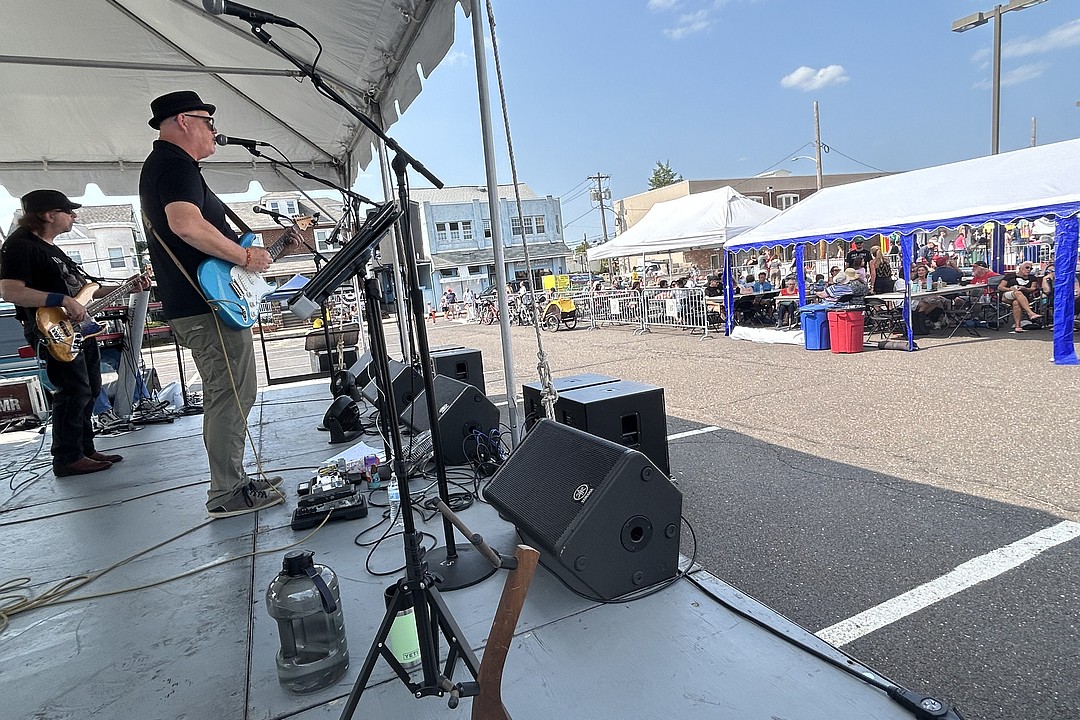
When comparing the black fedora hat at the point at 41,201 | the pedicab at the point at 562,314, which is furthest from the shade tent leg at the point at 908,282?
the black fedora hat at the point at 41,201

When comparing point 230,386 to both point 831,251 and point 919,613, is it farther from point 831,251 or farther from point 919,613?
point 831,251

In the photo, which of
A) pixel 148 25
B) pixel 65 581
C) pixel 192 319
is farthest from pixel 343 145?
pixel 65 581

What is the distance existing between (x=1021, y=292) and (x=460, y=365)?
10611mm

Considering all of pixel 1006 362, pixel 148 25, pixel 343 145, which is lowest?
pixel 1006 362

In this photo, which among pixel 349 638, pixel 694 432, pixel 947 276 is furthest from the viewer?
pixel 947 276

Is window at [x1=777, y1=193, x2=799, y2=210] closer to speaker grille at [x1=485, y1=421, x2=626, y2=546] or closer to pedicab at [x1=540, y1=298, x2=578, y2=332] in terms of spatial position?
pedicab at [x1=540, y1=298, x2=578, y2=332]

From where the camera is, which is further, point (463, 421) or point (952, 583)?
point (463, 421)

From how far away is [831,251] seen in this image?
2933 centimetres

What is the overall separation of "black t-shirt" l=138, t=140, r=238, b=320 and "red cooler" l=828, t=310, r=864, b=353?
28.9 ft

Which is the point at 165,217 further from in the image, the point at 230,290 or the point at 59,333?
Result: the point at 59,333

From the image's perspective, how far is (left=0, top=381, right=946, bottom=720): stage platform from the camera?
5.04ft

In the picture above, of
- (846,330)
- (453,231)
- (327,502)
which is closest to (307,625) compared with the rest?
(327,502)

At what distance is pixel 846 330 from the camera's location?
8984 mm

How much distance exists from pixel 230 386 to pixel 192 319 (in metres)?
0.37
